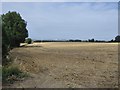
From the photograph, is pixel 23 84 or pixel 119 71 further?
pixel 119 71

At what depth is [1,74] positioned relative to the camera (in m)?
12.4

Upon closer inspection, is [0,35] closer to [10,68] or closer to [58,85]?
[10,68]

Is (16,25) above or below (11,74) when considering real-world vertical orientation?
above

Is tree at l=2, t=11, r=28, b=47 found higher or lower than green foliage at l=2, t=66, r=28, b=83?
higher

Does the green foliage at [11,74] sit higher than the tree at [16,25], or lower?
lower

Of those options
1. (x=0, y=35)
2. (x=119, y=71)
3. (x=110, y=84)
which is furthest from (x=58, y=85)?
(x=0, y=35)

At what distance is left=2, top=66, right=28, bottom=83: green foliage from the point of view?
12125 millimetres

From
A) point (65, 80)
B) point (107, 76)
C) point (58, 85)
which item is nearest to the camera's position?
point (58, 85)

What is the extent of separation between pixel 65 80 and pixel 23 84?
1738 millimetres

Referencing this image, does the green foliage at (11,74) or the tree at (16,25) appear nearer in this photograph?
the green foliage at (11,74)

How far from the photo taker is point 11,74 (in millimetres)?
12695

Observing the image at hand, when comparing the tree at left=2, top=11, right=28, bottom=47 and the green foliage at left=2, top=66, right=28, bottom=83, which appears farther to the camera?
the tree at left=2, top=11, right=28, bottom=47

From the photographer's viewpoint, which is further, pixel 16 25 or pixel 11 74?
pixel 16 25

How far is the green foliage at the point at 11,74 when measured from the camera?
39.8 feet
